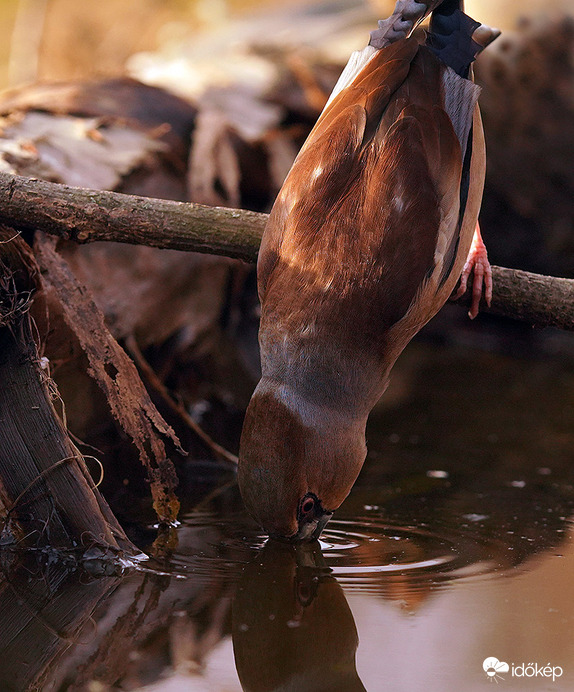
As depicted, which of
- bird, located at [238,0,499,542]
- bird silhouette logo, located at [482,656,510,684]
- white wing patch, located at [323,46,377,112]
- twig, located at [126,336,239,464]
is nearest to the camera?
bird silhouette logo, located at [482,656,510,684]

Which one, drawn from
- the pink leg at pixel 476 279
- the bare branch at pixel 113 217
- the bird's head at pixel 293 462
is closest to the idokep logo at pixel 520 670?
the bird's head at pixel 293 462

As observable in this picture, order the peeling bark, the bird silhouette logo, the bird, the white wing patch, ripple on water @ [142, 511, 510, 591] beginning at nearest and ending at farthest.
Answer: the bird silhouette logo → ripple on water @ [142, 511, 510, 591] → the bird → the peeling bark → the white wing patch

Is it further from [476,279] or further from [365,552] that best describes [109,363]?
[476,279]

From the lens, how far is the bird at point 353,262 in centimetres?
312

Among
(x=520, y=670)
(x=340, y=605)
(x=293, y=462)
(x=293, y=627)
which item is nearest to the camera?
(x=520, y=670)

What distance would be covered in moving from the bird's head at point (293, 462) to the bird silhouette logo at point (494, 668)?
36.2 inches

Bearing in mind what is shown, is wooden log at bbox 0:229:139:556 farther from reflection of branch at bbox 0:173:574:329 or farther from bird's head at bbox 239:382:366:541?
bird's head at bbox 239:382:366:541

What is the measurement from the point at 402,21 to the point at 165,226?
4.03 ft

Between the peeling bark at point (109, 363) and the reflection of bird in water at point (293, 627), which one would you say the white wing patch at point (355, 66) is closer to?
the peeling bark at point (109, 363)

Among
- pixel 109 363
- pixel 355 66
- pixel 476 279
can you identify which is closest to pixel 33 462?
pixel 109 363

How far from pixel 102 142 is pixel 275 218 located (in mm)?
2285

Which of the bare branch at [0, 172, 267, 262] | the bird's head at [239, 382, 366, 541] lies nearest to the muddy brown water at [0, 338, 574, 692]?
the bird's head at [239, 382, 366, 541]

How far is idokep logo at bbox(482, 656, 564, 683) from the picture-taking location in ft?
7.64

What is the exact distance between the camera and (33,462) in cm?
309
